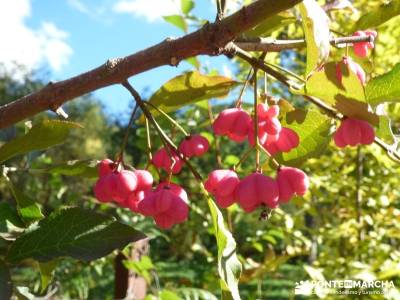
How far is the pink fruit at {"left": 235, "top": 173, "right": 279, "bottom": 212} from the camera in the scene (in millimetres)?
674

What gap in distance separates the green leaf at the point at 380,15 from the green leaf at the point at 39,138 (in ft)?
1.38

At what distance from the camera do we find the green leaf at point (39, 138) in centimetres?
71

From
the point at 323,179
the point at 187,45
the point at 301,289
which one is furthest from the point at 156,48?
the point at 323,179

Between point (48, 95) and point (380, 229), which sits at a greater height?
point (380, 229)

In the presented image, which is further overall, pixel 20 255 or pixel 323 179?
pixel 323 179

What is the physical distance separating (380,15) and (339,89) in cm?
23

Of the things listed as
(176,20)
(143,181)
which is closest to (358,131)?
(143,181)

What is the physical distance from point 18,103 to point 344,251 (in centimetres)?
213

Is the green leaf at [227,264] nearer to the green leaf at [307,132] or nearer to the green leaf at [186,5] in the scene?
the green leaf at [307,132]

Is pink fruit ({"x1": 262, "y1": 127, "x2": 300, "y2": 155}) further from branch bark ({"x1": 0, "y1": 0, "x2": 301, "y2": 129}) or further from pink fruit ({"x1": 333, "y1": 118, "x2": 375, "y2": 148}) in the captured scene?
branch bark ({"x1": 0, "y1": 0, "x2": 301, "y2": 129})

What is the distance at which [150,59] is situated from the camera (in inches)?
23.4

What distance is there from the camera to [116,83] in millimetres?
624

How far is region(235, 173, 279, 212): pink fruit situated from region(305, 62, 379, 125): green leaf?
4.9 inches

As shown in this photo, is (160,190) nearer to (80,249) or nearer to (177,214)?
(177,214)
